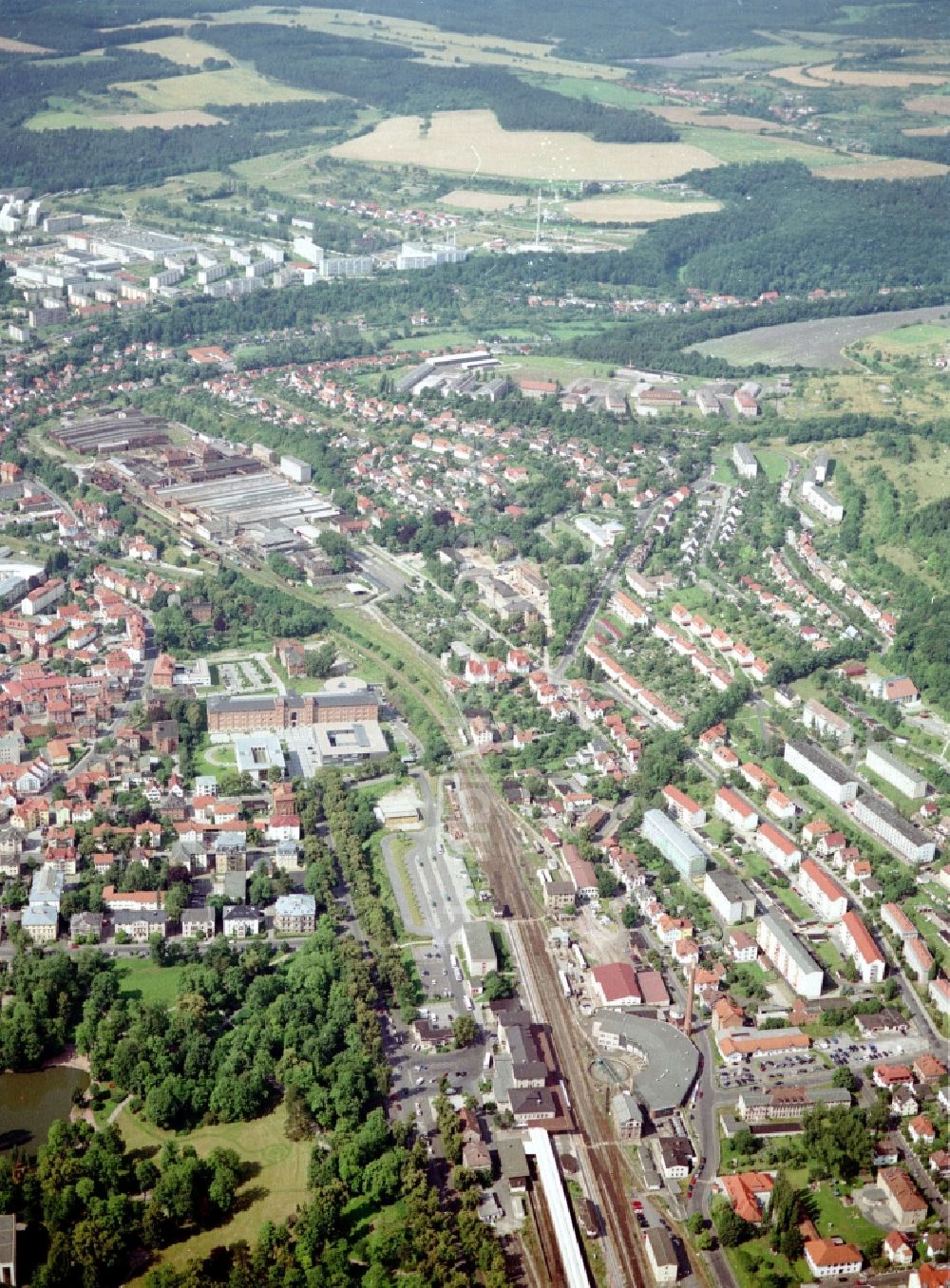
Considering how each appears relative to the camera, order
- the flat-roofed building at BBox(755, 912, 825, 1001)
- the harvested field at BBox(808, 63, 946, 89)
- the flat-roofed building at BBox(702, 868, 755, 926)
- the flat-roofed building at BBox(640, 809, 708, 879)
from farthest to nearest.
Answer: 1. the harvested field at BBox(808, 63, 946, 89)
2. the flat-roofed building at BBox(640, 809, 708, 879)
3. the flat-roofed building at BBox(702, 868, 755, 926)
4. the flat-roofed building at BBox(755, 912, 825, 1001)

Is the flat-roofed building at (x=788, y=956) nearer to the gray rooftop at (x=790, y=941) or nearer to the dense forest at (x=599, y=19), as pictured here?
the gray rooftop at (x=790, y=941)

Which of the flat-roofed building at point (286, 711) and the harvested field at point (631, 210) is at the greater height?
the harvested field at point (631, 210)

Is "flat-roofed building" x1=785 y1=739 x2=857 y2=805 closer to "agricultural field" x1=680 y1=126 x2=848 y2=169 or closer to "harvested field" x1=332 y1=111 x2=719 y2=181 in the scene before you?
"harvested field" x1=332 y1=111 x2=719 y2=181

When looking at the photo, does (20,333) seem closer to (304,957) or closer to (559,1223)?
(304,957)

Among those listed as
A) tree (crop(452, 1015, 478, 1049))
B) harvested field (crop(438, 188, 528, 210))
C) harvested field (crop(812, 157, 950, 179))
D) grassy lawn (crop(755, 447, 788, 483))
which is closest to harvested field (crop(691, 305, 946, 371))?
grassy lawn (crop(755, 447, 788, 483))

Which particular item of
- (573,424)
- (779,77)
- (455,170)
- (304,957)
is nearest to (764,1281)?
(304,957)

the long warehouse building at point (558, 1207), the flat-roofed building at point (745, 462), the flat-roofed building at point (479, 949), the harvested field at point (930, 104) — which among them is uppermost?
the harvested field at point (930, 104)

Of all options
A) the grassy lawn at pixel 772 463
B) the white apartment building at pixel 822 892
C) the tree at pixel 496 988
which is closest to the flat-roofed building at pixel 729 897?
the white apartment building at pixel 822 892
